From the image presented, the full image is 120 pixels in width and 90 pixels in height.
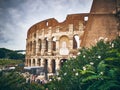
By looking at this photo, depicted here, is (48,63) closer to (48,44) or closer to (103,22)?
(48,44)

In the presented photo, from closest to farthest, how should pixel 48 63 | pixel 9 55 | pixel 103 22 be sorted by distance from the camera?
pixel 103 22 < pixel 48 63 < pixel 9 55

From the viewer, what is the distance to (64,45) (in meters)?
27.1

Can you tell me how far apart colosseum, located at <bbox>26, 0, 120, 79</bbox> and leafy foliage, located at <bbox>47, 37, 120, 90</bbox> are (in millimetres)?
7151

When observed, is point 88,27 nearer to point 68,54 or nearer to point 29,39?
point 68,54

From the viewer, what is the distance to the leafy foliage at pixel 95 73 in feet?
20.2

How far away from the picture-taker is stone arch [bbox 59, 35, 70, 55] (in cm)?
2677

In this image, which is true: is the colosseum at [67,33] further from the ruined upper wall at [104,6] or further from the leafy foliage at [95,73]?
the leafy foliage at [95,73]

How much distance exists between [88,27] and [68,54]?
28.6 feet

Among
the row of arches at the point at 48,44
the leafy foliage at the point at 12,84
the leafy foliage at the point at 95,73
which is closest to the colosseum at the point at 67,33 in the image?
the row of arches at the point at 48,44

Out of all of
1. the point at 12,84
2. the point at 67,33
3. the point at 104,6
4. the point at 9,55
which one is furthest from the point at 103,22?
the point at 9,55

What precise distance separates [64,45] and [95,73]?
2033 cm

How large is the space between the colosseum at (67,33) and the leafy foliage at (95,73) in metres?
7.15

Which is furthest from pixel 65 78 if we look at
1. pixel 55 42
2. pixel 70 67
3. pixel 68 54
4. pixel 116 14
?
pixel 55 42

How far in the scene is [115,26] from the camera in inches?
688
